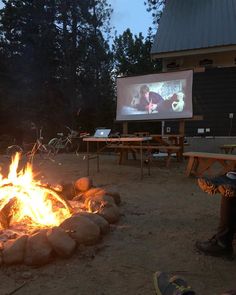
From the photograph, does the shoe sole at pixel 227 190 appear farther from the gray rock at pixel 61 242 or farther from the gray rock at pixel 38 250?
the gray rock at pixel 38 250

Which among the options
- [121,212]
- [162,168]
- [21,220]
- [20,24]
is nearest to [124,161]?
[162,168]

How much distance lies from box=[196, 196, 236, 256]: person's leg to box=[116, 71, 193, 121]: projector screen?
7688mm

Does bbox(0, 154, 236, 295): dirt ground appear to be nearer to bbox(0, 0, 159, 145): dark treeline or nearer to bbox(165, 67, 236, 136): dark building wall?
bbox(165, 67, 236, 136): dark building wall

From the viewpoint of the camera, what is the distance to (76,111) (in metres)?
22.9

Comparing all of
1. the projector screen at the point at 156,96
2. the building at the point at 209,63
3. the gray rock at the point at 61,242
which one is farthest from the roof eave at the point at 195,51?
the gray rock at the point at 61,242

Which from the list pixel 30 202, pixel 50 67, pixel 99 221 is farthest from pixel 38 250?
pixel 50 67

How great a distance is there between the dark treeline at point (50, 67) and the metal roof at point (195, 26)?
21.9ft

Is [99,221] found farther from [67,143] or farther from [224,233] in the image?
[67,143]

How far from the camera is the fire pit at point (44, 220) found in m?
3.73

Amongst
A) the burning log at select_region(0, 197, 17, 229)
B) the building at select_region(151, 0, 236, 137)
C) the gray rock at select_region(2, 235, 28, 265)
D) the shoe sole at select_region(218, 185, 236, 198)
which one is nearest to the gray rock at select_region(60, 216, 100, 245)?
the gray rock at select_region(2, 235, 28, 265)

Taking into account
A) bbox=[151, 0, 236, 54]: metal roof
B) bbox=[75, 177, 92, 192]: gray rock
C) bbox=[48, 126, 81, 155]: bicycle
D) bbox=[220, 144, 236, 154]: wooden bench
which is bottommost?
bbox=[48, 126, 81, 155]: bicycle

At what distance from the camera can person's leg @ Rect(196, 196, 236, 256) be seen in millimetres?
3736

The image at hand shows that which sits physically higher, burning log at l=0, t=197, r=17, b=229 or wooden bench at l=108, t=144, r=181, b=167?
wooden bench at l=108, t=144, r=181, b=167

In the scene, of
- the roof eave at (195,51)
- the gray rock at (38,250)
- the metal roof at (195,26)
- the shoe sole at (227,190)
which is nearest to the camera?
the shoe sole at (227,190)
